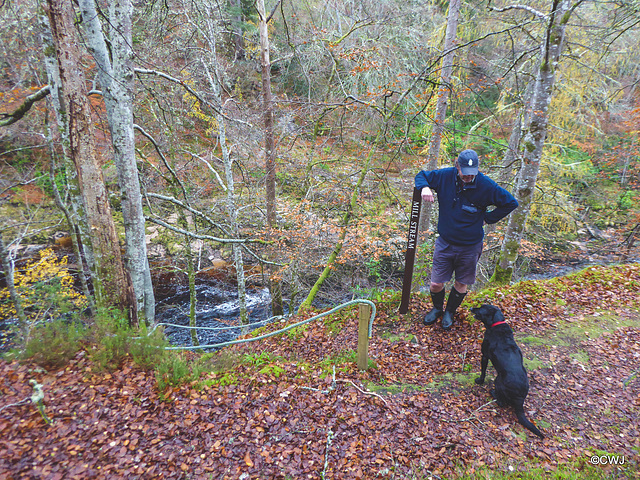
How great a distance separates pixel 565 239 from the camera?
14.9 m

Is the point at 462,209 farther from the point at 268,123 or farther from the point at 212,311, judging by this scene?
the point at 212,311

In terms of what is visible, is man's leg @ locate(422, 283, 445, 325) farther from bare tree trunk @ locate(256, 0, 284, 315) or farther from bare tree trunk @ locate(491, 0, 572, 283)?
bare tree trunk @ locate(256, 0, 284, 315)

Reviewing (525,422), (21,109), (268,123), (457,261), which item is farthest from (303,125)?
(525,422)

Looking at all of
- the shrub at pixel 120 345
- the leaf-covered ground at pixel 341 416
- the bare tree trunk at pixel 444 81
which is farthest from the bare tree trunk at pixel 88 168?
the bare tree trunk at pixel 444 81

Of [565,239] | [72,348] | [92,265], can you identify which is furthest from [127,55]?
[565,239]

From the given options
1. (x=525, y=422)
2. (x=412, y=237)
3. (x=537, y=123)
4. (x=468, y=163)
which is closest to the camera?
(x=525, y=422)

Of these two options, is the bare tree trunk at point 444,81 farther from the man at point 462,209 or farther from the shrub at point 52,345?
the shrub at point 52,345

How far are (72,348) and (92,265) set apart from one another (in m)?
1.13

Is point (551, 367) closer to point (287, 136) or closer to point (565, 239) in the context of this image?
point (287, 136)

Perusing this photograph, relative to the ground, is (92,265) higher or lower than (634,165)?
lower

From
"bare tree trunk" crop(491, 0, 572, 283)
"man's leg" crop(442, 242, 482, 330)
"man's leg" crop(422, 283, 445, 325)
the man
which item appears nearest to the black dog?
"man's leg" crop(442, 242, 482, 330)

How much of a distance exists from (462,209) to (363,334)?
1995mm

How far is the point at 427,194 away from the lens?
12.1 ft

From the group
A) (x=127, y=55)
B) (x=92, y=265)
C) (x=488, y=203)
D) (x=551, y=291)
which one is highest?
(x=127, y=55)
